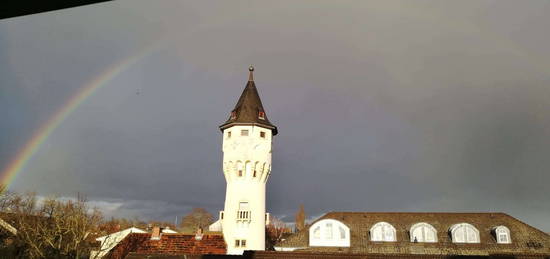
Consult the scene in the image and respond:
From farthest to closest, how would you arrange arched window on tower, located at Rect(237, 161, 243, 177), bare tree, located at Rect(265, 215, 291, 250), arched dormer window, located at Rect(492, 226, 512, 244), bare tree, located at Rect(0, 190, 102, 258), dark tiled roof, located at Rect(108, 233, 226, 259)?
bare tree, located at Rect(265, 215, 291, 250) → arched dormer window, located at Rect(492, 226, 512, 244) → arched window on tower, located at Rect(237, 161, 243, 177) → dark tiled roof, located at Rect(108, 233, 226, 259) → bare tree, located at Rect(0, 190, 102, 258)

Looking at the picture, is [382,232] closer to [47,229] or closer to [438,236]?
[438,236]

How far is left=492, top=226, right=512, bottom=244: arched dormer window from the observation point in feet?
160

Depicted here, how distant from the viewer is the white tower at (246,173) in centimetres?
4062

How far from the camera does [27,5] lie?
286cm

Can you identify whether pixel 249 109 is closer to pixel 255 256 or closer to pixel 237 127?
pixel 237 127

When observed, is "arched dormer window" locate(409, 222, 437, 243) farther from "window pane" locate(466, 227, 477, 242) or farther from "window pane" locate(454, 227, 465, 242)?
"window pane" locate(466, 227, 477, 242)

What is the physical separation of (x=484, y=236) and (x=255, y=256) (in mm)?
35337

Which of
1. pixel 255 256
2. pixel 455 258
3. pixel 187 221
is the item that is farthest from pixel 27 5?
pixel 187 221

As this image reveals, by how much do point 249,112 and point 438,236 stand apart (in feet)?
95.1

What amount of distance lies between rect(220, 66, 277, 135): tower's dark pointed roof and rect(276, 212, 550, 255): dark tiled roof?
56.1ft

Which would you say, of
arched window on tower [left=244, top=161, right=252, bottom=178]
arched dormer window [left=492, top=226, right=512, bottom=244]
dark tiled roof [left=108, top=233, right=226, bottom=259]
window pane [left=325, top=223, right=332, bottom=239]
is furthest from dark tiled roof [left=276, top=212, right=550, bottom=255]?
dark tiled roof [left=108, top=233, right=226, bottom=259]

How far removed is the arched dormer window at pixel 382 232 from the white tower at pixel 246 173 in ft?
55.4

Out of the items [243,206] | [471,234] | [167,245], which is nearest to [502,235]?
[471,234]

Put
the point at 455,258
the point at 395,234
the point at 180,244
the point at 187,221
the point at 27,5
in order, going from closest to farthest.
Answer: the point at 27,5
the point at 455,258
the point at 180,244
the point at 395,234
the point at 187,221
